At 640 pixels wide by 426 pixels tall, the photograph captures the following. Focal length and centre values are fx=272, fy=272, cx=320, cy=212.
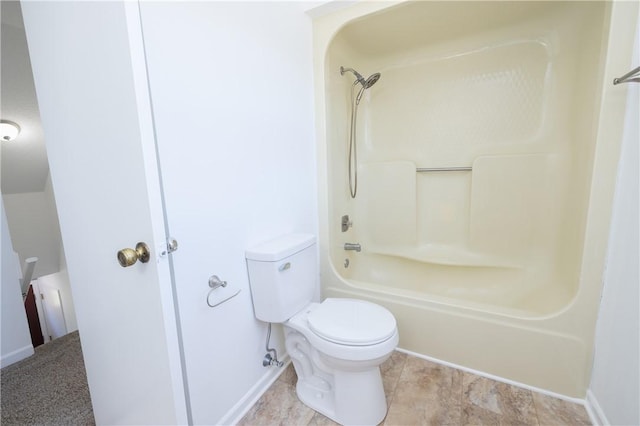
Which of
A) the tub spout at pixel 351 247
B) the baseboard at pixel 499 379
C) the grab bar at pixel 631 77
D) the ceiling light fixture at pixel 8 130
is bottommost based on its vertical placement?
the baseboard at pixel 499 379

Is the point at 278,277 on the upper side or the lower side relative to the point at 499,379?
upper

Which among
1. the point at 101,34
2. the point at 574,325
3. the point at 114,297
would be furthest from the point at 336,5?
the point at 574,325

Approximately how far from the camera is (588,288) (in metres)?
1.23

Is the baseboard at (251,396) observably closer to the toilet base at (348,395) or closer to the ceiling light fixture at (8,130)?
the toilet base at (348,395)

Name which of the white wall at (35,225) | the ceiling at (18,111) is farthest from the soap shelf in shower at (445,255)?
the white wall at (35,225)

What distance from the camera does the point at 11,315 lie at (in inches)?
68.5

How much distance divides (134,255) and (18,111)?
2.04 m

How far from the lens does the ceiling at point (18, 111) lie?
1533mm

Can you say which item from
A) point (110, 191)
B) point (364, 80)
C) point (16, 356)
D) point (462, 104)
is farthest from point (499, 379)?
point (16, 356)

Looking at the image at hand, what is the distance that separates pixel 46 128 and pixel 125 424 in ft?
3.97

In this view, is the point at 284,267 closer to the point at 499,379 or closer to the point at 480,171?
the point at 499,379

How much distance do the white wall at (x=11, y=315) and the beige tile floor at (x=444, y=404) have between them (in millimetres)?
1667

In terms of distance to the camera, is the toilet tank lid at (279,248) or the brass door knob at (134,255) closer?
the brass door knob at (134,255)

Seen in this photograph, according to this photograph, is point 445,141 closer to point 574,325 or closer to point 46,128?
point 574,325
